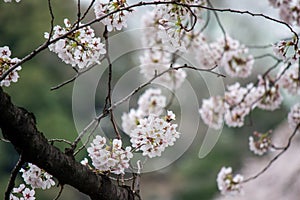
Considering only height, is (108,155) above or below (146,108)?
below

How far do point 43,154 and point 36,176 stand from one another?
13cm

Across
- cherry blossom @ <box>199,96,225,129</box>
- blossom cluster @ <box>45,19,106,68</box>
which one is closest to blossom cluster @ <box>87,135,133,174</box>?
blossom cluster @ <box>45,19,106,68</box>

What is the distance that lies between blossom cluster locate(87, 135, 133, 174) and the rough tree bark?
2cm

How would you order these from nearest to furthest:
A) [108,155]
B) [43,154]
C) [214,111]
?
[43,154], [108,155], [214,111]

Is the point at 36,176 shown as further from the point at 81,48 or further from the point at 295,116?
the point at 295,116

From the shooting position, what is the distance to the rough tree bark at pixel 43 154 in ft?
1.96

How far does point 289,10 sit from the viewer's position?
5.01ft

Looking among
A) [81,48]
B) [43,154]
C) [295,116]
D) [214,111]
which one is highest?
[214,111]

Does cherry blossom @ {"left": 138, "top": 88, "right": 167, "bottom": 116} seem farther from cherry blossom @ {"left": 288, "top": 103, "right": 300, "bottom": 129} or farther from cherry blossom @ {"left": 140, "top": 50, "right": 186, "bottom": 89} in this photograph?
cherry blossom @ {"left": 288, "top": 103, "right": 300, "bottom": 129}

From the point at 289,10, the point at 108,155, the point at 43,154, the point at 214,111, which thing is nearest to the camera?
the point at 43,154

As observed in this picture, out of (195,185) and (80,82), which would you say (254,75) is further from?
(80,82)

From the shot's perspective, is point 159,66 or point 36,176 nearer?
point 36,176

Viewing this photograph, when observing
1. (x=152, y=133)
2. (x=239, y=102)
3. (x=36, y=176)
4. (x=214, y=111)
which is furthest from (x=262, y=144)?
(x=36, y=176)

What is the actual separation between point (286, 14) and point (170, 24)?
0.83 m
